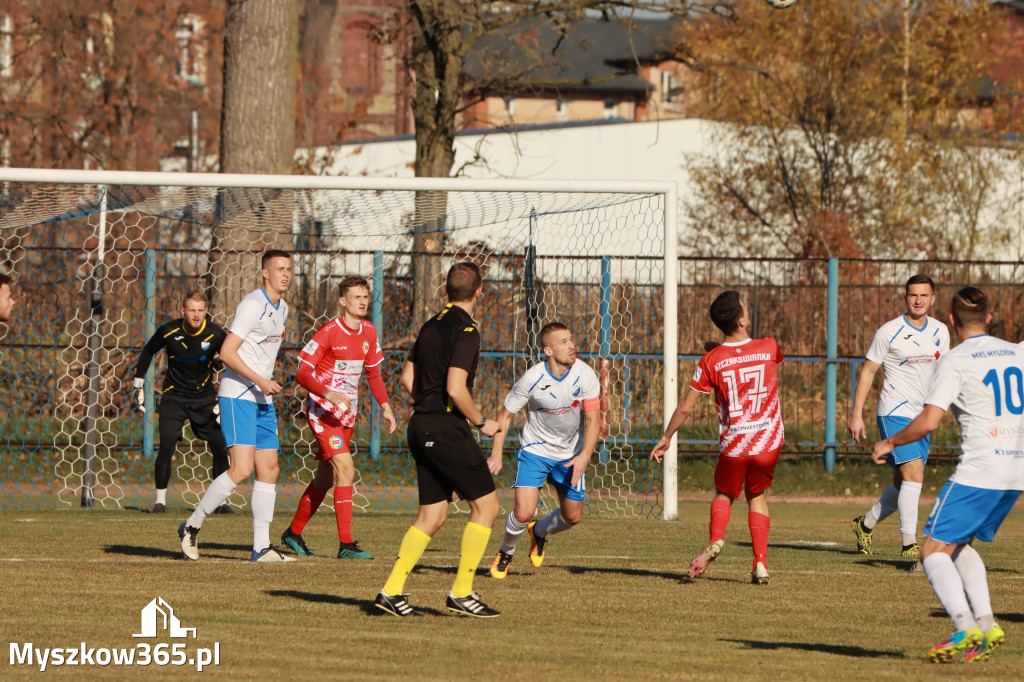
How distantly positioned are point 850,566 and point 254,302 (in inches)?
177

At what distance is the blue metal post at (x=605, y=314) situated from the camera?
1311 centimetres

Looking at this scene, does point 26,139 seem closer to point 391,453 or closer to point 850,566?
point 391,453

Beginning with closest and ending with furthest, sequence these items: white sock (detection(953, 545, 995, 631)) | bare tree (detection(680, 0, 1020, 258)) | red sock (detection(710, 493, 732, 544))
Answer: white sock (detection(953, 545, 995, 631)), red sock (detection(710, 493, 732, 544)), bare tree (detection(680, 0, 1020, 258))

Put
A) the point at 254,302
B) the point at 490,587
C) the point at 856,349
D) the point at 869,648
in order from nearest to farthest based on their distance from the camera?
the point at 869,648
the point at 490,587
the point at 254,302
the point at 856,349

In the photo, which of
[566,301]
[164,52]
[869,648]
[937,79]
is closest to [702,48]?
[937,79]

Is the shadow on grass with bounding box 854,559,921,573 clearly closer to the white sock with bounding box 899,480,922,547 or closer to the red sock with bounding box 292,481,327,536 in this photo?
the white sock with bounding box 899,480,922,547

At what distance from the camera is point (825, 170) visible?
92.9 ft

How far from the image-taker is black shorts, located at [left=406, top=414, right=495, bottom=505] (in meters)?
6.11

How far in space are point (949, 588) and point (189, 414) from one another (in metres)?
8.01

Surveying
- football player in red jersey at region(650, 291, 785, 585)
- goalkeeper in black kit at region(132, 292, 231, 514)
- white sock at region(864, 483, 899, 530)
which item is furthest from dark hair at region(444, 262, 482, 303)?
goalkeeper in black kit at region(132, 292, 231, 514)

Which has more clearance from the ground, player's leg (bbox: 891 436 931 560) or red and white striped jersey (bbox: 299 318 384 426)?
red and white striped jersey (bbox: 299 318 384 426)

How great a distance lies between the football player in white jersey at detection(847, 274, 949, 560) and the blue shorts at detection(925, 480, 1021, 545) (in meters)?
3.27

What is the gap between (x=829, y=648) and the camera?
557 centimetres

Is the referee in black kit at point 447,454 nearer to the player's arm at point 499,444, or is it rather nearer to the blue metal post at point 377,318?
the player's arm at point 499,444
